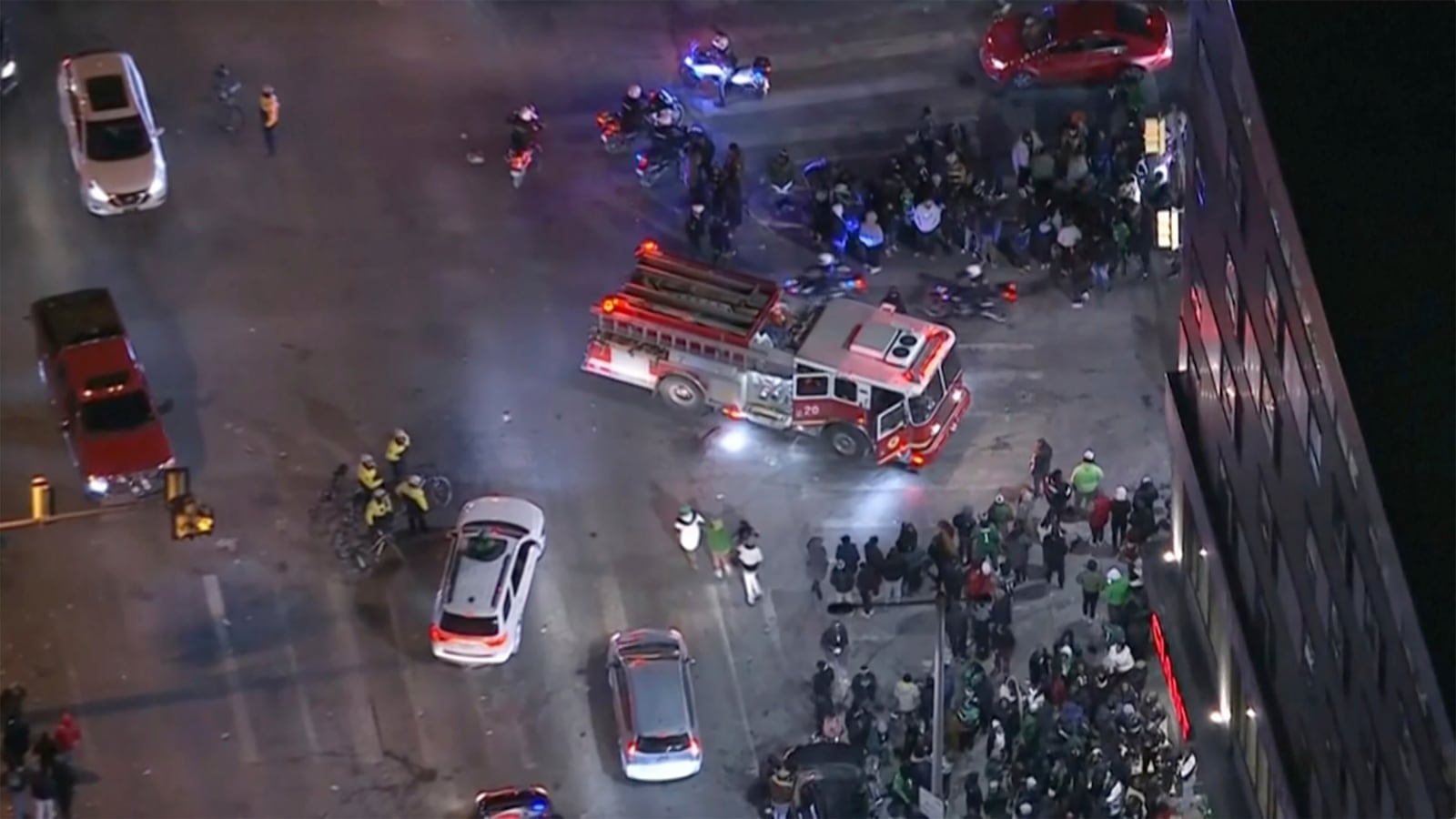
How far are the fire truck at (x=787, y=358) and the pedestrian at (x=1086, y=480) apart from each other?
2.84 metres

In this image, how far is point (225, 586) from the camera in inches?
1949

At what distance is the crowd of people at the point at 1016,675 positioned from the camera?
1752 inches

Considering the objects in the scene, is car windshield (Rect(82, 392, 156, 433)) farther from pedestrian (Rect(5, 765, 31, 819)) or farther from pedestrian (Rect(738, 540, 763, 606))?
pedestrian (Rect(738, 540, 763, 606))

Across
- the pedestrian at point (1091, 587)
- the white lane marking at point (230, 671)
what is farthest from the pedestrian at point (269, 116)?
the pedestrian at point (1091, 587)

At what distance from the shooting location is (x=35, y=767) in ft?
151

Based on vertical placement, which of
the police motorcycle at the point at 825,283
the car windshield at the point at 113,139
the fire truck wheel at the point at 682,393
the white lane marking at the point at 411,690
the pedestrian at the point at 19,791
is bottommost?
the pedestrian at the point at 19,791

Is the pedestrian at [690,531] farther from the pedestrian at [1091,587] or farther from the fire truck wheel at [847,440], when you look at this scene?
the pedestrian at [1091,587]

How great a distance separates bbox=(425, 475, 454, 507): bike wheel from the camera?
50.6 m

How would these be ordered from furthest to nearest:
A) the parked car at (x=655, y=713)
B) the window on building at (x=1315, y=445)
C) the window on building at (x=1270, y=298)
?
the parked car at (x=655, y=713)
the window on building at (x=1270, y=298)
the window on building at (x=1315, y=445)

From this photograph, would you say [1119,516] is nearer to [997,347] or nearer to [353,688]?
[997,347]

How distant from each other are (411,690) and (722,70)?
55.1 ft

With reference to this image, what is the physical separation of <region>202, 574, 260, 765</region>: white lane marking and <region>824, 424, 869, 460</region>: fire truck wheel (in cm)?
1141

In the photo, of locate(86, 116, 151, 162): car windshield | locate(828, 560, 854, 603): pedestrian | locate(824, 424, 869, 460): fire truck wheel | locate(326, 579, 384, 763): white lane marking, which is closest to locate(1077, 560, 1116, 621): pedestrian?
locate(828, 560, 854, 603): pedestrian

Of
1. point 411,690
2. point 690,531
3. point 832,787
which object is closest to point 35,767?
point 411,690
